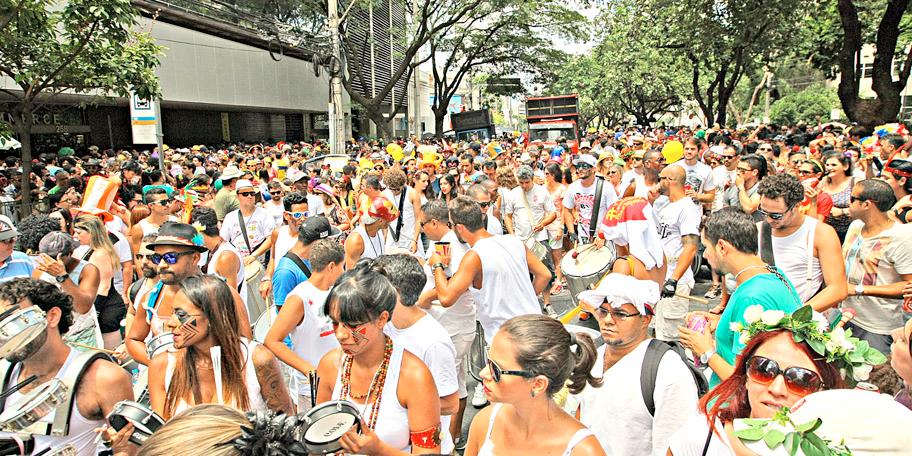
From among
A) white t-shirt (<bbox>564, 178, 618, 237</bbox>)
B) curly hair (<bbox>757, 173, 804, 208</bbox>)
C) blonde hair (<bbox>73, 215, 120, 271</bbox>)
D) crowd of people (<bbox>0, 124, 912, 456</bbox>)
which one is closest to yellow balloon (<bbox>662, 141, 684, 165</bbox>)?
white t-shirt (<bbox>564, 178, 618, 237</bbox>)

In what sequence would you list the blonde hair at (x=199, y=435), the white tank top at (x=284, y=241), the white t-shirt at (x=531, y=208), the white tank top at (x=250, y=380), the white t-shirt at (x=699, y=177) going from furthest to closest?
the white t-shirt at (x=699, y=177) → the white t-shirt at (x=531, y=208) → the white tank top at (x=284, y=241) → the white tank top at (x=250, y=380) → the blonde hair at (x=199, y=435)

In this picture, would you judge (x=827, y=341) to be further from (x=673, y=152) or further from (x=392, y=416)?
(x=673, y=152)

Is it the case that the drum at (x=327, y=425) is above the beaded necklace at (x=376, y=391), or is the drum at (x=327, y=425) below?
above

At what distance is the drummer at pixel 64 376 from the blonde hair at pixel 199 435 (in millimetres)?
1034

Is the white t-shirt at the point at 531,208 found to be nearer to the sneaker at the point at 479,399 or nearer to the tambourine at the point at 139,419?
the sneaker at the point at 479,399

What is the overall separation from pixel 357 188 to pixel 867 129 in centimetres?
1308

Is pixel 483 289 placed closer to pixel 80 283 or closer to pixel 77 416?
pixel 77 416

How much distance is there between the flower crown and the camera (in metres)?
2.17

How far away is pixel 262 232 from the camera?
7.50 metres

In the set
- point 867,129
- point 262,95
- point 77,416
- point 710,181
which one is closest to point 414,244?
point 710,181

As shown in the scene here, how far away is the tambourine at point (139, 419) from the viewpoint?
6.92ft

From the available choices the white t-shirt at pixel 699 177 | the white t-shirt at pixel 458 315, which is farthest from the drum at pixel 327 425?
the white t-shirt at pixel 699 177

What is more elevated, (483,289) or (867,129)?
(867,129)

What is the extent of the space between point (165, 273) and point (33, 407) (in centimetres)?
176
